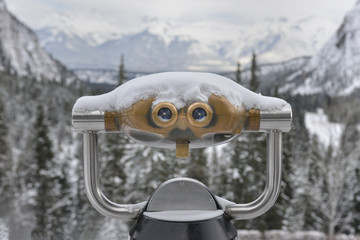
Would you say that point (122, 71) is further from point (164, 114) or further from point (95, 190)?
point (164, 114)

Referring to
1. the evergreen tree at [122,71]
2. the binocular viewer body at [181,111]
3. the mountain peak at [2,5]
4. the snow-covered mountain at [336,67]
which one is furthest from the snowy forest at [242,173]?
the mountain peak at [2,5]

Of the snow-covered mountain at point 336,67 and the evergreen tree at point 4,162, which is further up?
the snow-covered mountain at point 336,67

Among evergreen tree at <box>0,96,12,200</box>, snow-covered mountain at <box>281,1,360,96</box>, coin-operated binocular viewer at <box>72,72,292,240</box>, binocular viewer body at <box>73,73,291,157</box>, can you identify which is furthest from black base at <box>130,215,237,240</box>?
evergreen tree at <box>0,96,12,200</box>

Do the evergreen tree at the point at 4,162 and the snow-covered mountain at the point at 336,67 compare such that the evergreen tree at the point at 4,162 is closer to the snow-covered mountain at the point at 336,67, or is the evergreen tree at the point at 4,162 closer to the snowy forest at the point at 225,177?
the snowy forest at the point at 225,177

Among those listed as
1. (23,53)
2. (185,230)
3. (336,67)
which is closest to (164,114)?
(185,230)

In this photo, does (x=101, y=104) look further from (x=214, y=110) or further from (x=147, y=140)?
(x=214, y=110)

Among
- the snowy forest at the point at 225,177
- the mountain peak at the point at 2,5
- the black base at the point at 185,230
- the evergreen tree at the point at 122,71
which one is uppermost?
the mountain peak at the point at 2,5

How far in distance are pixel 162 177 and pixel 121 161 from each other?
263cm

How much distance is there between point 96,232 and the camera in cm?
155

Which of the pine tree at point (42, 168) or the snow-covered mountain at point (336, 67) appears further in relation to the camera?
the snow-covered mountain at point (336, 67)

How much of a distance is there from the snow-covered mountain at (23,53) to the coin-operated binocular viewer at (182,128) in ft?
265

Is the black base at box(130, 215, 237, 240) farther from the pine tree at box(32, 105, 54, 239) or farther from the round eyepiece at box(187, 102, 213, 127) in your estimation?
the pine tree at box(32, 105, 54, 239)

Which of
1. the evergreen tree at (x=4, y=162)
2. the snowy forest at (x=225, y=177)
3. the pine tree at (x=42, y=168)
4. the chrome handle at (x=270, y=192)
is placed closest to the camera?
the chrome handle at (x=270, y=192)

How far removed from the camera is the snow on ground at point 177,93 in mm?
738
